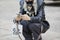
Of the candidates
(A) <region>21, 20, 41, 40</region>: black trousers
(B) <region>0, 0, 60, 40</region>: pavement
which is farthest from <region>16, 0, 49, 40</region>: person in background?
(B) <region>0, 0, 60, 40</region>: pavement

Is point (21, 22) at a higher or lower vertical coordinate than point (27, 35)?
higher

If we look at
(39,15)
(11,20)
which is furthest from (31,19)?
(11,20)

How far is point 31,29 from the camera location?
3.38 meters

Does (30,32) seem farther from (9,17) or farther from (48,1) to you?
(48,1)

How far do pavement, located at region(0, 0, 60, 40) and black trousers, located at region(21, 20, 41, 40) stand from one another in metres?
0.68

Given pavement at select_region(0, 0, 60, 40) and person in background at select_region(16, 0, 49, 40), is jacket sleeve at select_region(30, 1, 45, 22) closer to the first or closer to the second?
person in background at select_region(16, 0, 49, 40)

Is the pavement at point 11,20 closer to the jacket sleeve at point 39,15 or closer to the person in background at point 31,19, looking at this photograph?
the person in background at point 31,19

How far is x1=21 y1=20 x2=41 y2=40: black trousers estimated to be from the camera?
3.35 m

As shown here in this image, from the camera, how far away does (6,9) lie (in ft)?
22.8

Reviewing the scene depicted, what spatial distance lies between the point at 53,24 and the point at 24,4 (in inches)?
76.1

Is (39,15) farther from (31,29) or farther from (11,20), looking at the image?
(11,20)

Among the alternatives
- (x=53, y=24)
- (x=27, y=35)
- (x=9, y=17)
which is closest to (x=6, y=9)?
(x=9, y=17)

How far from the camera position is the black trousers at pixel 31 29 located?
3.35 m

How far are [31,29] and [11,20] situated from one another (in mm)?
2293
